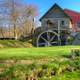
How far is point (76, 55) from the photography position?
19.4 metres

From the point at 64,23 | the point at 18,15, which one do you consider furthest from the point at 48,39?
the point at 18,15

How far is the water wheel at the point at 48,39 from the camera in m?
42.3

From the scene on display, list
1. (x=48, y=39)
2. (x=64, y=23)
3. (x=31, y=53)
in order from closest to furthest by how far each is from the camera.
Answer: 1. (x=31, y=53)
2. (x=48, y=39)
3. (x=64, y=23)

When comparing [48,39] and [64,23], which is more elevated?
[64,23]

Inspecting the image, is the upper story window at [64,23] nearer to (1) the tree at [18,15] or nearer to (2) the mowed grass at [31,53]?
(1) the tree at [18,15]

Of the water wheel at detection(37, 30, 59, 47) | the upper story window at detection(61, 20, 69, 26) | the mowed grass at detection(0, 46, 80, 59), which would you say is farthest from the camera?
the upper story window at detection(61, 20, 69, 26)

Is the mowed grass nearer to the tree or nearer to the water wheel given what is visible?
the water wheel

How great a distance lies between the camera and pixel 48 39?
42.4 meters

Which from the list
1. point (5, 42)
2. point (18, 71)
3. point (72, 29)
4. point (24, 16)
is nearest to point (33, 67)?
point (18, 71)

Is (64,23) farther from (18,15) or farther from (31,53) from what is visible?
(31,53)

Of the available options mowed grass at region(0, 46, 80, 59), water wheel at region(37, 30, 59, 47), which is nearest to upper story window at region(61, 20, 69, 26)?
water wheel at region(37, 30, 59, 47)

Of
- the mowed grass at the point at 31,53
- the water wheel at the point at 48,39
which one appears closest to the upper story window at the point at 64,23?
the water wheel at the point at 48,39

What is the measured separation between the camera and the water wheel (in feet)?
139

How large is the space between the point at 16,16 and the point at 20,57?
37553mm
